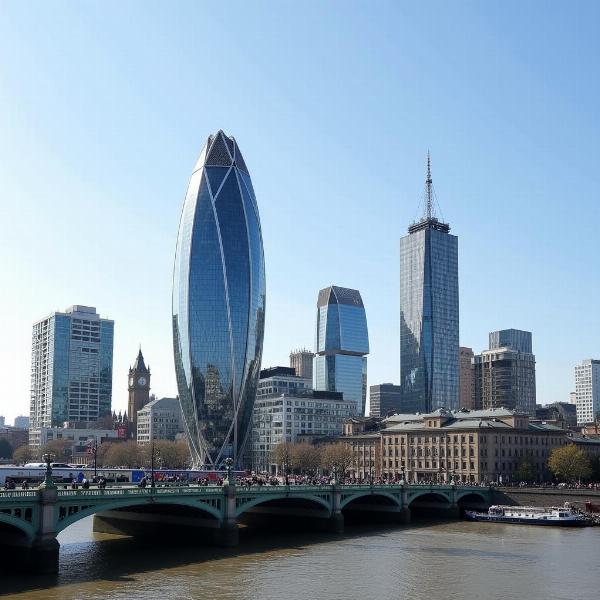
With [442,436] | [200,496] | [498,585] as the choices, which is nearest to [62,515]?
[200,496]

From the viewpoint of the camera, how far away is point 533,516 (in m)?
128

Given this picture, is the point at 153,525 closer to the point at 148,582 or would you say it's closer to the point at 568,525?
the point at 148,582

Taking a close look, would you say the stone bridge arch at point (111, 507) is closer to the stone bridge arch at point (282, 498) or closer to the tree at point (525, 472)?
the stone bridge arch at point (282, 498)

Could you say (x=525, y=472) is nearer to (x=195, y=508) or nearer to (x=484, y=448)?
(x=484, y=448)

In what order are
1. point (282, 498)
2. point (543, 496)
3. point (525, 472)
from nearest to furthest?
point (282, 498) → point (543, 496) → point (525, 472)

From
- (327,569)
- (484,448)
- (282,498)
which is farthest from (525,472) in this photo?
(327,569)

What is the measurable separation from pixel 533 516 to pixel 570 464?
5396cm

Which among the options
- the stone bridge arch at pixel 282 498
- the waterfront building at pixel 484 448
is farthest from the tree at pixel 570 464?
the stone bridge arch at pixel 282 498

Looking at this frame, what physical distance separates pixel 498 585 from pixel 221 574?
23630 millimetres

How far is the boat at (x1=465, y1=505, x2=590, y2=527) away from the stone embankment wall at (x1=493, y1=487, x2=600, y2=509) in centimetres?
507

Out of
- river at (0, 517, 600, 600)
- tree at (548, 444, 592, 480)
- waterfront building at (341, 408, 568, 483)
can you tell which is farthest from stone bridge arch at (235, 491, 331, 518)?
tree at (548, 444, 592, 480)

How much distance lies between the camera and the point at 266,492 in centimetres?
10256

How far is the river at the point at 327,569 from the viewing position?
6756cm

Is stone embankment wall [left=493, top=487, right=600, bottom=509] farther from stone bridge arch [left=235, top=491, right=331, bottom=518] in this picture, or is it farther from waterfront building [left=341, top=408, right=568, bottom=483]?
stone bridge arch [left=235, top=491, right=331, bottom=518]
